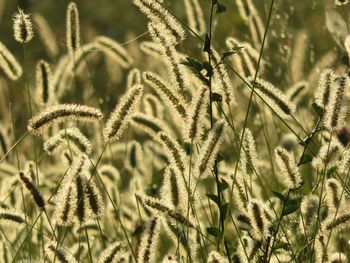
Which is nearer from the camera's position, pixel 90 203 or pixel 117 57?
pixel 90 203

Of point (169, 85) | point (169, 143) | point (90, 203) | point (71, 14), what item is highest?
point (71, 14)

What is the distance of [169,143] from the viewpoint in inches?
97.4

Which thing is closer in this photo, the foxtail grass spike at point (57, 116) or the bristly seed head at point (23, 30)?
the foxtail grass spike at point (57, 116)

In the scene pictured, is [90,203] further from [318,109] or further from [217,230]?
[318,109]

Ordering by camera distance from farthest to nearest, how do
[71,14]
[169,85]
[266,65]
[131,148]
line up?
[266,65]
[131,148]
[71,14]
[169,85]

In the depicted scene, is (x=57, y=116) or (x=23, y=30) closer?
(x=57, y=116)

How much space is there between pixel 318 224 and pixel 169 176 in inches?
18.5

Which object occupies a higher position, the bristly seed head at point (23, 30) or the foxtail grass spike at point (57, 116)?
the bristly seed head at point (23, 30)

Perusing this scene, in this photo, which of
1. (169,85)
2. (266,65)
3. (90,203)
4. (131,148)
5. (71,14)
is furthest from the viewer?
(266,65)

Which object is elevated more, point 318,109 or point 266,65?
point 266,65

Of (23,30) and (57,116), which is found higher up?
(23,30)

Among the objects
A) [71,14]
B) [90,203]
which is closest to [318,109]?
[90,203]

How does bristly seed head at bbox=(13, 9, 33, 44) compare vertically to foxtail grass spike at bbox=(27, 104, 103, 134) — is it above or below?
above

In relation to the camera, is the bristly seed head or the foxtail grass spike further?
the bristly seed head
